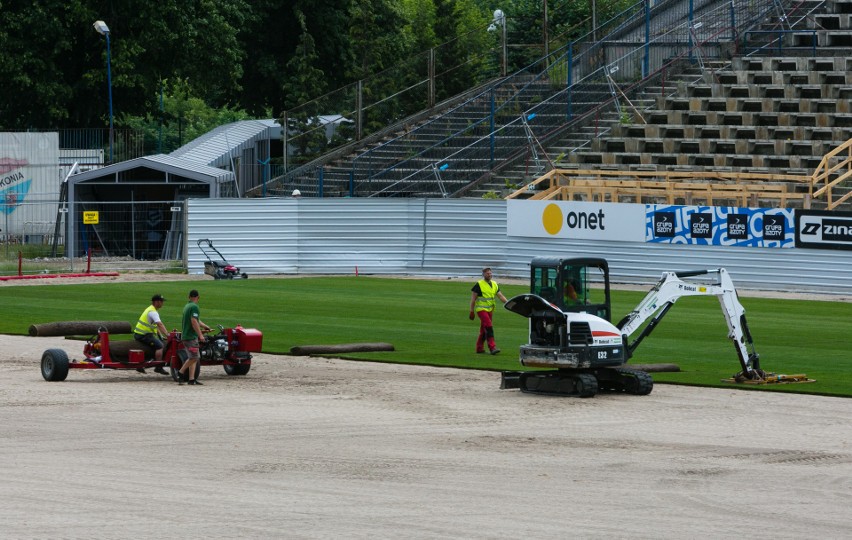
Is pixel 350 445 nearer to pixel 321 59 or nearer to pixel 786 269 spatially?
pixel 786 269

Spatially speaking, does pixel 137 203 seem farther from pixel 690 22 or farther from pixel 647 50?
pixel 690 22

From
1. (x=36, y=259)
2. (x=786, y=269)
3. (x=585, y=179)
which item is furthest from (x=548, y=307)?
(x=36, y=259)

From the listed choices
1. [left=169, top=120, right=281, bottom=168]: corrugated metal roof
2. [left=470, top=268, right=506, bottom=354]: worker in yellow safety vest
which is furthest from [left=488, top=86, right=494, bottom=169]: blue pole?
[left=470, top=268, right=506, bottom=354]: worker in yellow safety vest

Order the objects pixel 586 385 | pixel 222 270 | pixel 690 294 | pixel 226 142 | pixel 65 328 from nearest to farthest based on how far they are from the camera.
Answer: pixel 586 385, pixel 690 294, pixel 65 328, pixel 222 270, pixel 226 142

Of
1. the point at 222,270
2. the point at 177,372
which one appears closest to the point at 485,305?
the point at 177,372

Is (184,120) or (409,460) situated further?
(184,120)

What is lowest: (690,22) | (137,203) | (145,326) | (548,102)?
(145,326)

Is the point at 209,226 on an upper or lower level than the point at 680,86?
lower

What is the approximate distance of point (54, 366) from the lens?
968 inches

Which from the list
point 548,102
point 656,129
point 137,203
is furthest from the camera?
point 548,102

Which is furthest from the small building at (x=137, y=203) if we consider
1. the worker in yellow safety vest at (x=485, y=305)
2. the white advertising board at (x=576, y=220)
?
the worker in yellow safety vest at (x=485, y=305)

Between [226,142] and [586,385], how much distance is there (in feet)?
144

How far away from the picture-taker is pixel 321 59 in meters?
76.8

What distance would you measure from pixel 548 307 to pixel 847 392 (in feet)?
16.7
